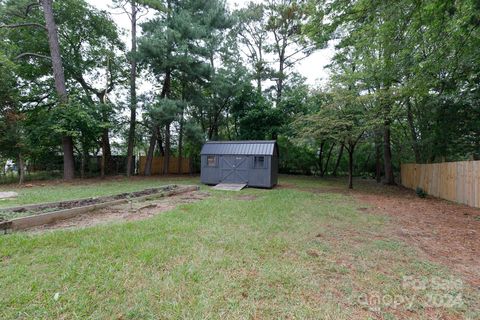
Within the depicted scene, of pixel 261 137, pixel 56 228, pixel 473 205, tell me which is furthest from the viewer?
pixel 261 137

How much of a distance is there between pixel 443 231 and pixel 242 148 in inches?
313

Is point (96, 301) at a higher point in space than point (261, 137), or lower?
lower

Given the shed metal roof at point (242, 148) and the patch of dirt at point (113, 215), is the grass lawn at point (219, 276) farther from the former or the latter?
the shed metal roof at point (242, 148)

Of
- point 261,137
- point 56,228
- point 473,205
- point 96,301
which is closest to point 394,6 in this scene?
point 473,205

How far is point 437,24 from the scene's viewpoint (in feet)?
A: 17.4

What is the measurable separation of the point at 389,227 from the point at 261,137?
12.6 metres

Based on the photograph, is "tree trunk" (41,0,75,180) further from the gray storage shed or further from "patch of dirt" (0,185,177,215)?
"patch of dirt" (0,185,177,215)

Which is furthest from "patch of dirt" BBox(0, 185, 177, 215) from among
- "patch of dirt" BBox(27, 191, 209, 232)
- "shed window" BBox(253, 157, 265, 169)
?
"shed window" BBox(253, 157, 265, 169)

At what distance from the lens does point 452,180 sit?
289 inches

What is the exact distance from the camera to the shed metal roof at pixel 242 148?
34.5ft

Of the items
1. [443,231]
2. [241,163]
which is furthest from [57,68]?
[443,231]

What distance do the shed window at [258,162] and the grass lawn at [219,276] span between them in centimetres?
642

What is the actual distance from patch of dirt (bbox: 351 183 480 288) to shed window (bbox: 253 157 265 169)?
4.99 metres

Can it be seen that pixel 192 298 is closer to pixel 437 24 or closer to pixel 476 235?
pixel 476 235
